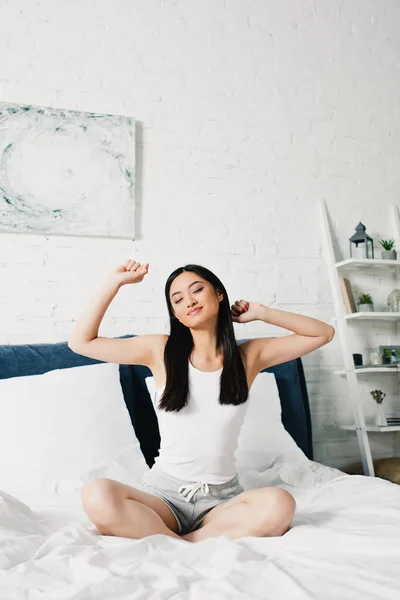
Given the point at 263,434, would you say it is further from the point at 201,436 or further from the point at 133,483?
the point at 201,436

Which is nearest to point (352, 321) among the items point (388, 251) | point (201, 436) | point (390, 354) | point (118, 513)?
point (390, 354)

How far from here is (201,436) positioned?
1.93 m

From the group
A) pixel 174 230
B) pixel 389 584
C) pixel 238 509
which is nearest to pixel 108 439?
pixel 238 509

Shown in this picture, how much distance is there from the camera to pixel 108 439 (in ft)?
7.91

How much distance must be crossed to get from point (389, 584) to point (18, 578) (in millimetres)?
702

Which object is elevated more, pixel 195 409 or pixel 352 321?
pixel 352 321

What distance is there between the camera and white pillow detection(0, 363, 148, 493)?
2238 mm

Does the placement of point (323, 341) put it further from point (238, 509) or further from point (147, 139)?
point (147, 139)

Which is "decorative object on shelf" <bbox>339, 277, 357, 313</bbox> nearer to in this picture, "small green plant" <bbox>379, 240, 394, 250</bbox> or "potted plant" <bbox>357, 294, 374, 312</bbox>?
"potted plant" <bbox>357, 294, 374, 312</bbox>

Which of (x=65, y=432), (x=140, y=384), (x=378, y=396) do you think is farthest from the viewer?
(x=378, y=396)

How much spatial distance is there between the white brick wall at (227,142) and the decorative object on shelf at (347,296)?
11cm

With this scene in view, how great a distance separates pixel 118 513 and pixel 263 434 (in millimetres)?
1151

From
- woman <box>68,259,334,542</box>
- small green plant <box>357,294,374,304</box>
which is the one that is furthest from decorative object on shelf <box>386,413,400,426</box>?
woman <box>68,259,334,542</box>

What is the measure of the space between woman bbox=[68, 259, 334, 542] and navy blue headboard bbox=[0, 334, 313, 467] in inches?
25.4
